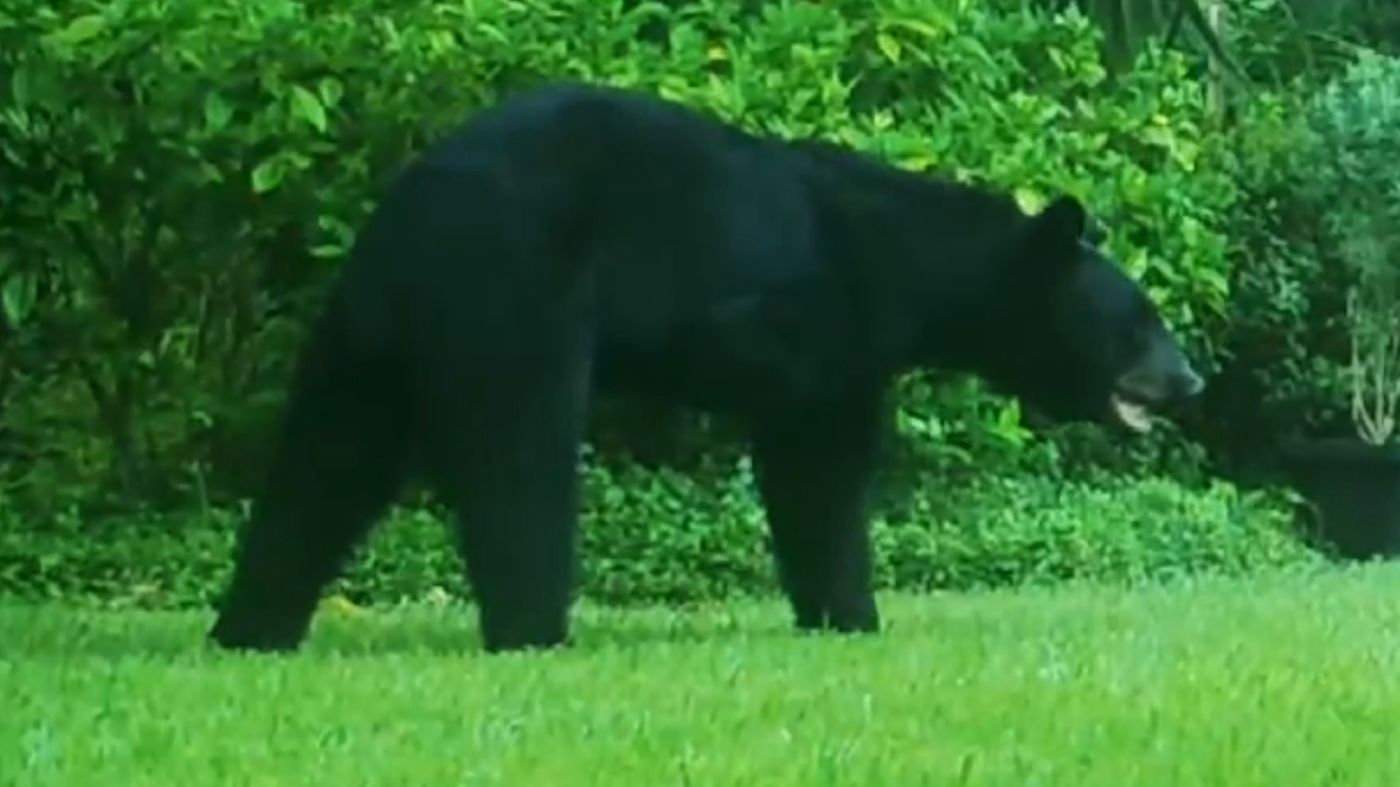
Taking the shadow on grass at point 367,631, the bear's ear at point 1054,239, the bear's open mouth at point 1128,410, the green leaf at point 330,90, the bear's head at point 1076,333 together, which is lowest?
the shadow on grass at point 367,631

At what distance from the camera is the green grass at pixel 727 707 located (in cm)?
600

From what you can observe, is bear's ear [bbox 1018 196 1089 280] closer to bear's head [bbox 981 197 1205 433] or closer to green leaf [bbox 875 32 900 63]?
bear's head [bbox 981 197 1205 433]

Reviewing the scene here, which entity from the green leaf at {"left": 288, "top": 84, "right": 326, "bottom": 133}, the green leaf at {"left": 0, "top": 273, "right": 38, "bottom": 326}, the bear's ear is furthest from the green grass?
the green leaf at {"left": 0, "top": 273, "right": 38, "bottom": 326}

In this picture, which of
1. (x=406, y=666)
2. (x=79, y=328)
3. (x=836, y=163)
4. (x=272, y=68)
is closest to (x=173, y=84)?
(x=272, y=68)

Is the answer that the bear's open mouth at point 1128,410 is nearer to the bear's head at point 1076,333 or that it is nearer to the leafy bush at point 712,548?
the bear's head at point 1076,333

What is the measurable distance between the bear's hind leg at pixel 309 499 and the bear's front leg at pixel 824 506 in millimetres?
1127

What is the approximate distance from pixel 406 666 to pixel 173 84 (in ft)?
14.4

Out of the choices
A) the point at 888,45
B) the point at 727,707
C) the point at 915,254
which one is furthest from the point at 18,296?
the point at 727,707

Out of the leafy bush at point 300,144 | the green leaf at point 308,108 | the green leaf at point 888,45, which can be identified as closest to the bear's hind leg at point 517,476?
A: the green leaf at point 308,108

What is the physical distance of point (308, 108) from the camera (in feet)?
38.1

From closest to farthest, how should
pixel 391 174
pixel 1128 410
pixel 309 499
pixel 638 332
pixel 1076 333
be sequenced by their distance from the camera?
pixel 638 332, pixel 309 499, pixel 1076 333, pixel 1128 410, pixel 391 174

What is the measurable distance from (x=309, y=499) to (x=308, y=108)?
9.34ft

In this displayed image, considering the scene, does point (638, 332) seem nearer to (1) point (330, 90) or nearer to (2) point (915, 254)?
(2) point (915, 254)

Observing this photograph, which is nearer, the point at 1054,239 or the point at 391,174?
the point at 1054,239
